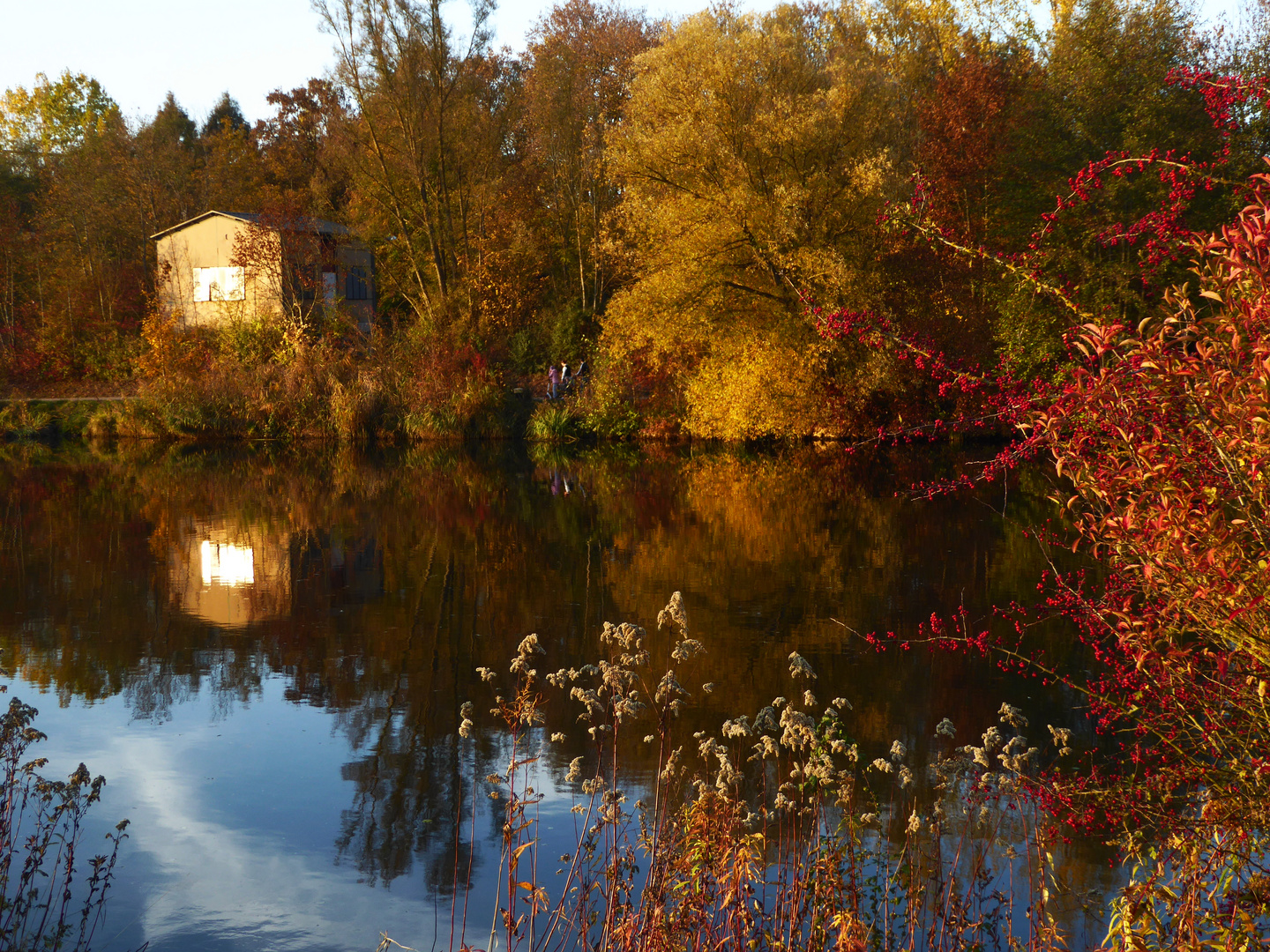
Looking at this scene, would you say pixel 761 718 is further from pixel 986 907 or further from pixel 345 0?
pixel 345 0

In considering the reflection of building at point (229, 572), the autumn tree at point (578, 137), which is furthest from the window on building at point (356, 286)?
the reflection of building at point (229, 572)

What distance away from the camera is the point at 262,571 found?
12695 mm

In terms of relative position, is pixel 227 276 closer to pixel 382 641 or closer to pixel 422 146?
pixel 422 146

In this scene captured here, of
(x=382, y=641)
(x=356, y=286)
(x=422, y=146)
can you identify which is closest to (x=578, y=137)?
(x=422, y=146)

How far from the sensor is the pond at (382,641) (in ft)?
17.9

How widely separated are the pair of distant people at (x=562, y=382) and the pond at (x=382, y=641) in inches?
484

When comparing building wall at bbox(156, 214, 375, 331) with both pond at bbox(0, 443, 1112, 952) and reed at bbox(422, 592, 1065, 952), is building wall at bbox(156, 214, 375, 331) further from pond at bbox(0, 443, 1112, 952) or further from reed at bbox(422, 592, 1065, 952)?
reed at bbox(422, 592, 1065, 952)

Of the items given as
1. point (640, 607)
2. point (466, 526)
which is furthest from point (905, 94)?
point (640, 607)

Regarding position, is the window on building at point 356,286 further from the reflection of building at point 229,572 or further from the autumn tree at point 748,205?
the reflection of building at point 229,572

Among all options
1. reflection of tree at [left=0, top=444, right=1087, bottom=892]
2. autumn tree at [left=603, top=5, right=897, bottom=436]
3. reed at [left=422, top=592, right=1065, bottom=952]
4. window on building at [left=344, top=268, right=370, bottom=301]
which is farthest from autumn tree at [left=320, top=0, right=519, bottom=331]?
reed at [left=422, top=592, right=1065, bottom=952]

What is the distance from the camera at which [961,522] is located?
1564cm

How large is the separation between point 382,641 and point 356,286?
109 ft

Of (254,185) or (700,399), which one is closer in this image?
(700,399)

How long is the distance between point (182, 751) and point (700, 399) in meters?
21.0
